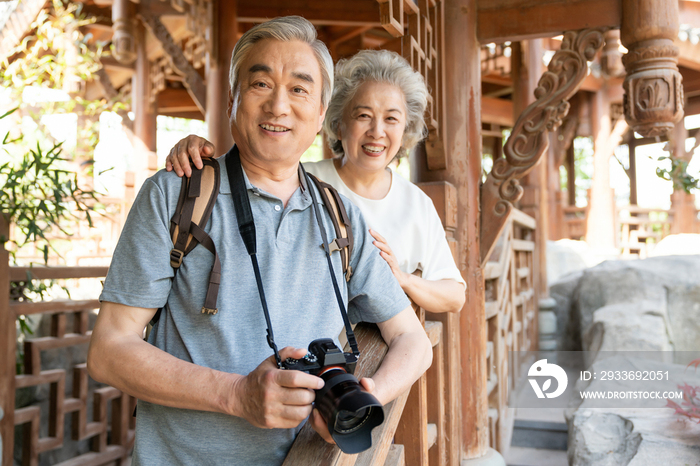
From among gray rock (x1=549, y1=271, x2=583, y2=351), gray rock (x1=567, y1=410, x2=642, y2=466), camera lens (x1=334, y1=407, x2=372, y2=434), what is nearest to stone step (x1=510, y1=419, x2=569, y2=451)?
gray rock (x1=567, y1=410, x2=642, y2=466)

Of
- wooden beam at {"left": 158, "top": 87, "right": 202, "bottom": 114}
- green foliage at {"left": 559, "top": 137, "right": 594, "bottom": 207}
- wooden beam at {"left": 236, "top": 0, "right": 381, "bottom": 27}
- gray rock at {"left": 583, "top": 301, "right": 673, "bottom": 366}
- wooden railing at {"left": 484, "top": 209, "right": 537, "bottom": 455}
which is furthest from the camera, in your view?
green foliage at {"left": 559, "top": 137, "right": 594, "bottom": 207}

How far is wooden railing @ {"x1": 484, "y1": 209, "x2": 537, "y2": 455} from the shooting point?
151 inches

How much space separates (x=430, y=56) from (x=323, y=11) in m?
2.15

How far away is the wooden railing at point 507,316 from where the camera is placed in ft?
12.6

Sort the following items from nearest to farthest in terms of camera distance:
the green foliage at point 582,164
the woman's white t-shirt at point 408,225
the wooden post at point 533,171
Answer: the woman's white t-shirt at point 408,225 → the wooden post at point 533,171 → the green foliage at point 582,164

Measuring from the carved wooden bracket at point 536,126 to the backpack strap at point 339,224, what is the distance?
5.20ft

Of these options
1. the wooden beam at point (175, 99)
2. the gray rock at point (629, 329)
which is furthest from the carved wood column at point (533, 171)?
the wooden beam at point (175, 99)

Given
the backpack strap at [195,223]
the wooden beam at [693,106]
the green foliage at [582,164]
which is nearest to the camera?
the backpack strap at [195,223]

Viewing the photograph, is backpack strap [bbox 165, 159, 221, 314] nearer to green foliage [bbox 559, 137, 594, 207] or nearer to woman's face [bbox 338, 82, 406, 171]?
woman's face [bbox 338, 82, 406, 171]

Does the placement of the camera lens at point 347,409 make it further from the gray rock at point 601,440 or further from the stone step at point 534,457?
the stone step at point 534,457

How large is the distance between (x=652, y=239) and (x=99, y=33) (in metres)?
8.80

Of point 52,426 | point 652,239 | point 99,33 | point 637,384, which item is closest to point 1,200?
point 52,426

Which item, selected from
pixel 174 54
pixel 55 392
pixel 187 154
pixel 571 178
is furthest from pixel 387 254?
pixel 571 178

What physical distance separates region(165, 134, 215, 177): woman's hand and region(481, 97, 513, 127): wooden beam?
8.24 m
